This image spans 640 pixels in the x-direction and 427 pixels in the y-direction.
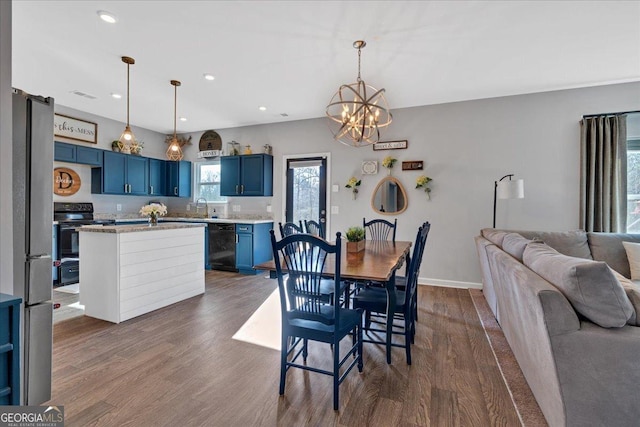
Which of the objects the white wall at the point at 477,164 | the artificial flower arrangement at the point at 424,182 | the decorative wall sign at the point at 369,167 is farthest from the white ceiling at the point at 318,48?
the artificial flower arrangement at the point at 424,182

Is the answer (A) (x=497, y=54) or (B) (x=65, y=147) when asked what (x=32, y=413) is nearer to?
(A) (x=497, y=54)

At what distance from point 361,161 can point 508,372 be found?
11.5 ft

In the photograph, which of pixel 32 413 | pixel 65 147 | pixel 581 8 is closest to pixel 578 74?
pixel 581 8

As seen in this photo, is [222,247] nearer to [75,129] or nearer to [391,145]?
[75,129]

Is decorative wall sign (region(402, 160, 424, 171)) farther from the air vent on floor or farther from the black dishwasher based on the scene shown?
the air vent on floor

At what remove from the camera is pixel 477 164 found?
14.4ft

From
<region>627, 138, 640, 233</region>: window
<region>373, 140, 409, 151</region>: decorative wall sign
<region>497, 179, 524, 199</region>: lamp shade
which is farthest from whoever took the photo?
<region>373, 140, 409, 151</region>: decorative wall sign

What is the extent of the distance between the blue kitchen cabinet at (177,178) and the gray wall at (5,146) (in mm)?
4844

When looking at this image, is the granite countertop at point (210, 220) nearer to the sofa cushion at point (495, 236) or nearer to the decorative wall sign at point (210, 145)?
the decorative wall sign at point (210, 145)

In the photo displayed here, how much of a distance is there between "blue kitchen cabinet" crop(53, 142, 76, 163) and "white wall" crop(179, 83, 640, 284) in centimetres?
403

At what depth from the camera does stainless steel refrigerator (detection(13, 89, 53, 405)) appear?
1.70m

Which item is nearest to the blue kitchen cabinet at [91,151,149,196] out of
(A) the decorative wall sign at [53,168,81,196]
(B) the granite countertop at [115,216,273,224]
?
(A) the decorative wall sign at [53,168,81,196]

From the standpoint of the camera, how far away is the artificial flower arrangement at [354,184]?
499 cm

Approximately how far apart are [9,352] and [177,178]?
216 inches
